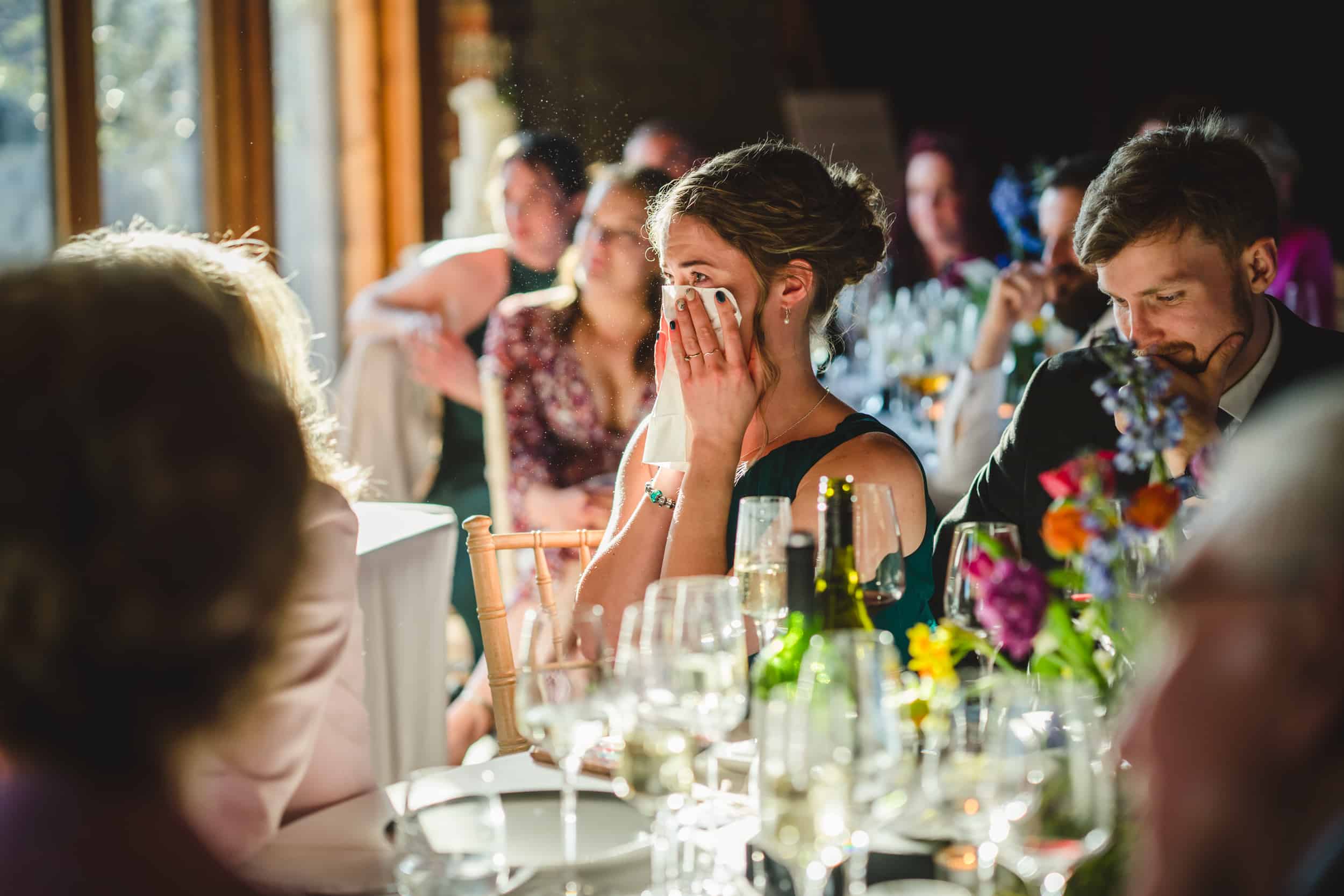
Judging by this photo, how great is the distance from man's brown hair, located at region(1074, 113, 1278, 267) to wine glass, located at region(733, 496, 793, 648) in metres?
0.70

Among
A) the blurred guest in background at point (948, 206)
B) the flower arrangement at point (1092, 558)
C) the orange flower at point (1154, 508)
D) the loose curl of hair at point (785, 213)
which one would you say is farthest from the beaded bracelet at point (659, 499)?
the blurred guest in background at point (948, 206)

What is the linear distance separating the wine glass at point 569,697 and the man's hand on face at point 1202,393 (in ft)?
2.56

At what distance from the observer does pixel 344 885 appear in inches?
38.1

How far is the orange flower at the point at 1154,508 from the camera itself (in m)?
Result: 0.89

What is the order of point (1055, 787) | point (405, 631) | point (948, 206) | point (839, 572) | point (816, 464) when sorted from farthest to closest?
point (948, 206)
point (405, 631)
point (816, 464)
point (839, 572)
point (1055, 787)

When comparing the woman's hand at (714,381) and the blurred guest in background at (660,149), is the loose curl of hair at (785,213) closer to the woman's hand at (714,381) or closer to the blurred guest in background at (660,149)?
the woman's hand at (714,381)

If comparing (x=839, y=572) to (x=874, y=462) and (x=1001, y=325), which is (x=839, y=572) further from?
(x=1001, y=325)

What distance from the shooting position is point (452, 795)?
966 mm

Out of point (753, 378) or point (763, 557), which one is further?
point (753, 378)

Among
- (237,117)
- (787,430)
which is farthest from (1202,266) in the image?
(237,117)

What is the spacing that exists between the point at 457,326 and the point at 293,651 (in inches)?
107

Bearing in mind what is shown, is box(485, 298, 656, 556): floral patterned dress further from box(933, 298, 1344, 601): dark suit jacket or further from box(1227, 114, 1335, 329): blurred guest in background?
box(1227, 114, 1335, 329): blurred guest in background

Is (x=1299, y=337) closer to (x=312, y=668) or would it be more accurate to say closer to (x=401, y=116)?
(x=312, y=668)

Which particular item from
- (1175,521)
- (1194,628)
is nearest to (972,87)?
(1175,521)
